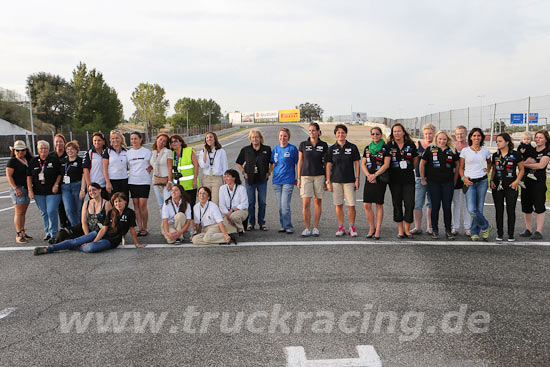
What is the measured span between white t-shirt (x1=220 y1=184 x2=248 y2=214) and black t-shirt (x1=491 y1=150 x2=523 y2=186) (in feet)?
13.6

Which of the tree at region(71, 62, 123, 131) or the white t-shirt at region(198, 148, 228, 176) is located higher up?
the tree at region(71, 62, 123, 131)

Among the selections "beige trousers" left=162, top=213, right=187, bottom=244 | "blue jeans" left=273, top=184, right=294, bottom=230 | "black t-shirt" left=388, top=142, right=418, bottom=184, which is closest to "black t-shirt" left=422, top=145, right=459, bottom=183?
"black t-shirt" left=388, top=142, right=418, bottom=184

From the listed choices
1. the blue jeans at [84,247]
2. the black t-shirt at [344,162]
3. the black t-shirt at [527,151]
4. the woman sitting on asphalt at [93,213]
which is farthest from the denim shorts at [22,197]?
the black t-shirt at [527,151]

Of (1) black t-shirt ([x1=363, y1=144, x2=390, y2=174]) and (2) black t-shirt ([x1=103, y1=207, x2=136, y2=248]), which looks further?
(1) black t-shirt ([x1=363, y1=144, x2=390, y2=174])

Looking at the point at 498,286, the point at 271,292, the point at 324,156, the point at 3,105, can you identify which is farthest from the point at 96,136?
the point at 3,105

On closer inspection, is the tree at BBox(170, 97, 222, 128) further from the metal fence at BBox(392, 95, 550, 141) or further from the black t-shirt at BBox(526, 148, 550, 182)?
the black t-shirt at BBox(526, 148, 550, 182)

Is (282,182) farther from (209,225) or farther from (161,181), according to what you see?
(161,181)

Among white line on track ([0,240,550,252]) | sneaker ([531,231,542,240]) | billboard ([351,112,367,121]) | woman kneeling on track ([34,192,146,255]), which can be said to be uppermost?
billboard ([351,112,367,121])

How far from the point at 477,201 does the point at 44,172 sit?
7052mm

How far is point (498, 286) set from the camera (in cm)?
477

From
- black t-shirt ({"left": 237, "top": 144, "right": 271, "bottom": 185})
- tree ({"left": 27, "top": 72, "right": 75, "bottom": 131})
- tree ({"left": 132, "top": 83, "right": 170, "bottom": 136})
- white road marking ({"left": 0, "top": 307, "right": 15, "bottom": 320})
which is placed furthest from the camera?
tree ({"left": 132, "top": 83, "right": 170, "bottom": 136})

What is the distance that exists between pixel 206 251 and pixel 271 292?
203cm

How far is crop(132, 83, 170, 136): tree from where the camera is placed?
3428 inches

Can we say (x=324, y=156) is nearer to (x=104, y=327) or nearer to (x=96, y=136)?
(x=96, y=136)
